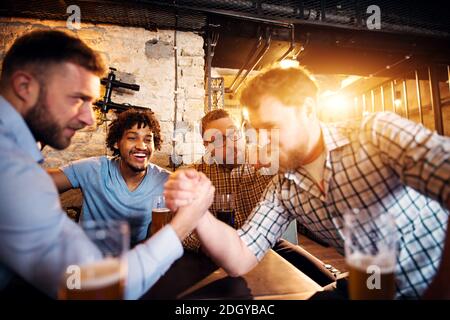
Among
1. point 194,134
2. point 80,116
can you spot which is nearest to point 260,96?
point 80,116

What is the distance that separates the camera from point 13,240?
0.77m

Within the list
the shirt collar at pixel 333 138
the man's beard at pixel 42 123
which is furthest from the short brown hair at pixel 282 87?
the man's beard at pixel 42 123

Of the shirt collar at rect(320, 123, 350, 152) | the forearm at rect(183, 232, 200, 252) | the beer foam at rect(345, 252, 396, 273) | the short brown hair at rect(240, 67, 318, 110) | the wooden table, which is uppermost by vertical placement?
the short brown hair at rect(240, 67, 318, 110)

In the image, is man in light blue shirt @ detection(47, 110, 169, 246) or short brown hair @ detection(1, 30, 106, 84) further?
man in light blue shirt @ detection(47, 110, 169, 246)

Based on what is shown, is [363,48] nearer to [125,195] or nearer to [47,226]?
[125,195]

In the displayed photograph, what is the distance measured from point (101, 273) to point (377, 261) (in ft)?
2.53

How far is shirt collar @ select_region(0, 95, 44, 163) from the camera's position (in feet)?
3.24

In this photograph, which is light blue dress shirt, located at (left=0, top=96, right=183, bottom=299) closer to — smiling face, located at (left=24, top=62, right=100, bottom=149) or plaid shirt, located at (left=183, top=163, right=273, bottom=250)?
smiling face, located at (left=24, top=62, right=100, bottom=149)

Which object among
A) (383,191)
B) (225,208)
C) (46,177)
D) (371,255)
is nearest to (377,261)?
(371,255)

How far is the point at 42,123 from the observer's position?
1.14 metres

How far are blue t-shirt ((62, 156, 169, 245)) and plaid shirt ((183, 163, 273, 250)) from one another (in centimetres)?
63

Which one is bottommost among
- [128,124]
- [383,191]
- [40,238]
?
[40,238]

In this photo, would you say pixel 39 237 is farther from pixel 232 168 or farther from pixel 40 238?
pixel 232 168

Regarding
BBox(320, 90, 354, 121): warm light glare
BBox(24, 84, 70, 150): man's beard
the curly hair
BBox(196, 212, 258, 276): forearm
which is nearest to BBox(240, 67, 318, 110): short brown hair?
BBox(196, 212, 258, 276): forearm
